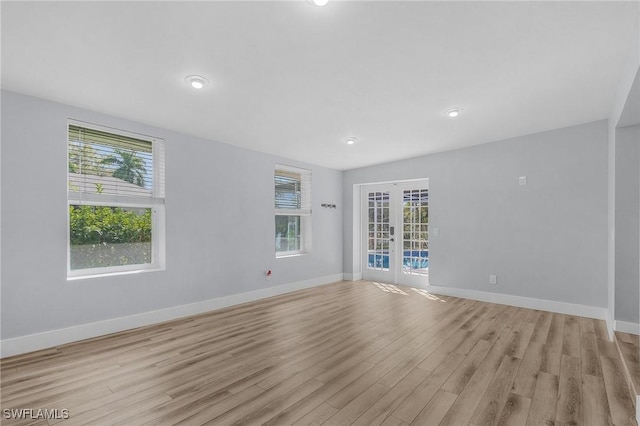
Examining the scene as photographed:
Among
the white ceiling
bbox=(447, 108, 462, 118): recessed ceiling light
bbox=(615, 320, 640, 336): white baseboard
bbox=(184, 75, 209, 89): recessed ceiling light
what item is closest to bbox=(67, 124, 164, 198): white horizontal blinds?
the white ceiling

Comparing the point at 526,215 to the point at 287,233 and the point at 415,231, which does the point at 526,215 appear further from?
the point at 287,233

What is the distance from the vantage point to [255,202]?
509cm

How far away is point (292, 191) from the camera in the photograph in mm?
5910

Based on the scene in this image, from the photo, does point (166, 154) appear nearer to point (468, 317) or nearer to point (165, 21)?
point (165, 21)

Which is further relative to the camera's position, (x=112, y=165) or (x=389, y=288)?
(x=389, y=288)

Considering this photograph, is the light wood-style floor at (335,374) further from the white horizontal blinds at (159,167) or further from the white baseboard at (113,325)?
the white horizontal blinds at (159,167)

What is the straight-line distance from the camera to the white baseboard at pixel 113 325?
291cm

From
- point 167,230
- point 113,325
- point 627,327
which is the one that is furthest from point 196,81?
point 627,327

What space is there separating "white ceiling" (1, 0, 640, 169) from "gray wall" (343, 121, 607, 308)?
24.1 inches

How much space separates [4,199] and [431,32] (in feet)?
13.2

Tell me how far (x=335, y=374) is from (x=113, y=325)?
2.64 meters

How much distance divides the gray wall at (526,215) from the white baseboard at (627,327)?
3.20 feet

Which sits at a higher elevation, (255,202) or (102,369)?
(255,202)

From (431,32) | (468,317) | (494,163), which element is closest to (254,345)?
(468,317)
